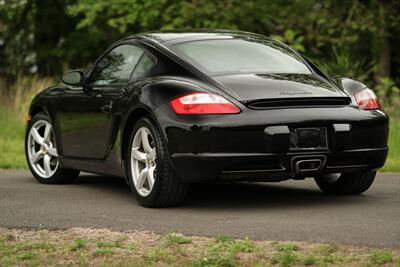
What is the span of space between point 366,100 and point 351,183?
2.95ft

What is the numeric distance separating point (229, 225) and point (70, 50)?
21.6 m

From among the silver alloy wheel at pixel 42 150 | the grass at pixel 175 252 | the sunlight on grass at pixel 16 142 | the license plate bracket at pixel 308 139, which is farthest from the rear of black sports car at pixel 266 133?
the sunlight on grass at pixel 16 142

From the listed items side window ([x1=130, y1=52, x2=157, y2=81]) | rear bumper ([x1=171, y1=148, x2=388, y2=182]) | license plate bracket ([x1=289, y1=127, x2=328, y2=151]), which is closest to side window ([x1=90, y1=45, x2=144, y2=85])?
side window ([x1=130, y1=52, x2=157, y2=81])

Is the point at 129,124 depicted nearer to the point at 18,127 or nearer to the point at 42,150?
the point at 42,150

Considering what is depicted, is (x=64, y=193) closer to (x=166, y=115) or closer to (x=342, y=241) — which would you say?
(x=166, y=115)

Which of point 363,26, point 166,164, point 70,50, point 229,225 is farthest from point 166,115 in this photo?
point 70,50

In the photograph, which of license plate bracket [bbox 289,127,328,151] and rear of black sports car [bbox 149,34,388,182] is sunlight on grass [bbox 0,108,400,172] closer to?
rear of black sports car [bbox 149,34,388,182]

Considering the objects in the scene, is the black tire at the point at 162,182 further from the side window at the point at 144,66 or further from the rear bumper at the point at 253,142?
the side window at the point at 144,66

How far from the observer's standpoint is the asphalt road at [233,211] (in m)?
6.46

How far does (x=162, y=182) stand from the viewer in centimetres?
743

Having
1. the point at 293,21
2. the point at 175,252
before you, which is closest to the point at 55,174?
the point at 175,252

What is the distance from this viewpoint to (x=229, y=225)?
6.80 meters

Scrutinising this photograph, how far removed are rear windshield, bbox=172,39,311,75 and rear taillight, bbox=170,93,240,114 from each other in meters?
0.43

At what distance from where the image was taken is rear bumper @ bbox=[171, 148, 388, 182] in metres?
7.15
